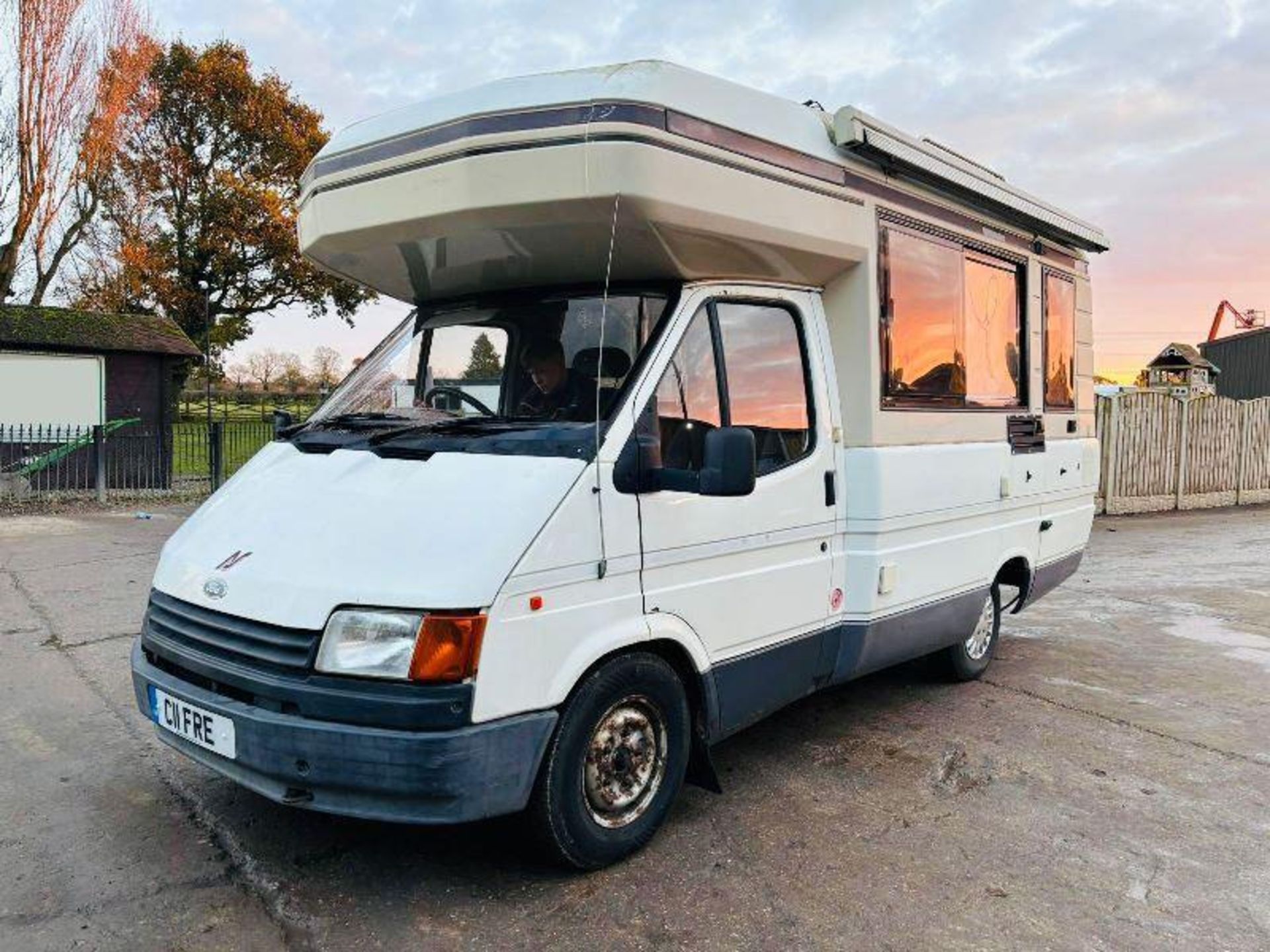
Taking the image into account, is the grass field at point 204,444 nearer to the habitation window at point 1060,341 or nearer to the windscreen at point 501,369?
the windscreen at point 501,369

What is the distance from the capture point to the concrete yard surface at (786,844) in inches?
117

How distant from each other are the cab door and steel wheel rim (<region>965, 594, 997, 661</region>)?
75.7 inches

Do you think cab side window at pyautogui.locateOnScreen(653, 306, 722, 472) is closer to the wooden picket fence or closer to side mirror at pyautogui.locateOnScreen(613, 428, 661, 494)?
side mirror at pyautogui.locateOnScreen(613, 428, 661, 494)

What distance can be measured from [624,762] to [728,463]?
1151mm

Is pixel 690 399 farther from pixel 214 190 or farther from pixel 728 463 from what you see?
pixel 214 190

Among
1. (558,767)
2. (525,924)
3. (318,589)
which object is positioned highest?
(318,589)

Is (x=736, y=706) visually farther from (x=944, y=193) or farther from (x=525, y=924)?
(x=944, y=193)

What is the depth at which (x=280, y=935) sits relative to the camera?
2.89 meters

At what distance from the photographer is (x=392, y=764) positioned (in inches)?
108

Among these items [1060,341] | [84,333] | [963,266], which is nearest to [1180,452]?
[1060,341]

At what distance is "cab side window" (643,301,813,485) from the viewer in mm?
3480

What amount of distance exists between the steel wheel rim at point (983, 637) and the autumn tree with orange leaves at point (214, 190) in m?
25.1

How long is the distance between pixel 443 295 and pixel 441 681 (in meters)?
2.12

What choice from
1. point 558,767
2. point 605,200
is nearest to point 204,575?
point 558,767
